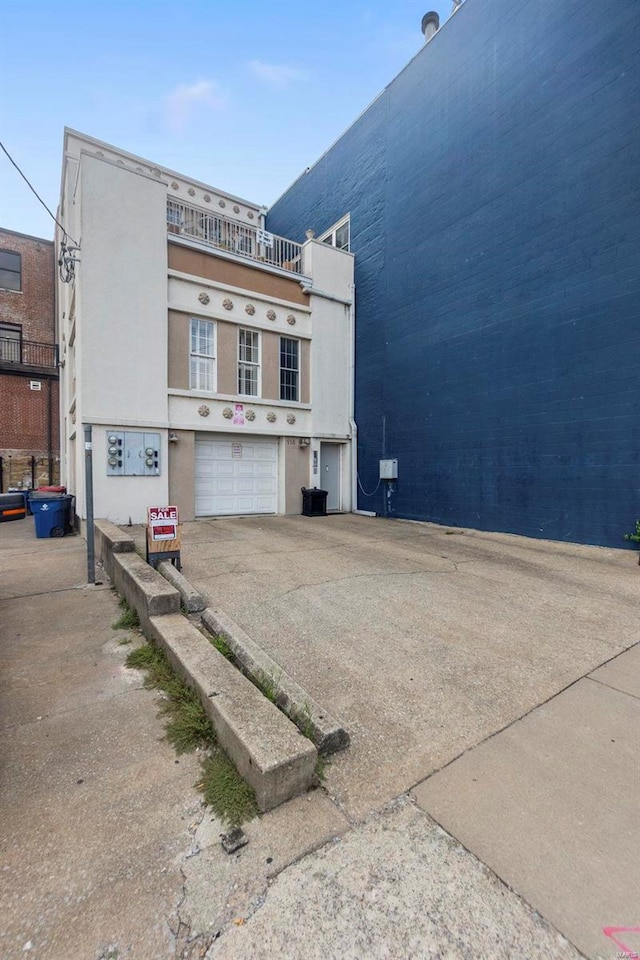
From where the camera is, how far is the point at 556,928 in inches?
59.1

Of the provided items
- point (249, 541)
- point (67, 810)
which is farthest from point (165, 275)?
point (67, 810)

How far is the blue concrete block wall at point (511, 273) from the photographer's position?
7.55 meters

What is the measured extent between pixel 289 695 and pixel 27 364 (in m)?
20.7

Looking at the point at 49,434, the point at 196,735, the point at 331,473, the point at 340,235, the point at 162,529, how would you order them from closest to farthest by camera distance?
the point at 196,735 → the point at 162,529 → the point at 331,473 → the point at 340,235 → the point at 49,434

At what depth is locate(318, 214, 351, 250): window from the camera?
1416 cm

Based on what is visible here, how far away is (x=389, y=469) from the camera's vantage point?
1224cm

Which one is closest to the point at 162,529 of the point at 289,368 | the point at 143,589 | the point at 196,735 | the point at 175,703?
the point at 143,589

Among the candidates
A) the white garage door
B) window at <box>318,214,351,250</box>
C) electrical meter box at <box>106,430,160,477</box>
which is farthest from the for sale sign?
window at <box>318,214,351,250</box>

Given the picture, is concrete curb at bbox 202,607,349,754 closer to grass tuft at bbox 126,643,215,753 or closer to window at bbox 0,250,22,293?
grass tuft at bbox 126,643,215,753

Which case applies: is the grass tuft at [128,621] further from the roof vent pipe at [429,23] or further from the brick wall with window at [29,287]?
the brick wall with window at [29,287]

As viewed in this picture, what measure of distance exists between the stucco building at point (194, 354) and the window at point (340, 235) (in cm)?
116

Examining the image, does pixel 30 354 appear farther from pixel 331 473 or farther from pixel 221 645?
pixel 221 645

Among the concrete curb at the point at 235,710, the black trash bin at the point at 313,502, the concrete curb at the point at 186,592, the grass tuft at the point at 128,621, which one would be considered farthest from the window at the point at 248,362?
the concrete curb at the point at 235,710

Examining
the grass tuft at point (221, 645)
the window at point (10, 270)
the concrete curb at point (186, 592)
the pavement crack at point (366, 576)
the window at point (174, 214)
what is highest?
the window at point (10, 270)
